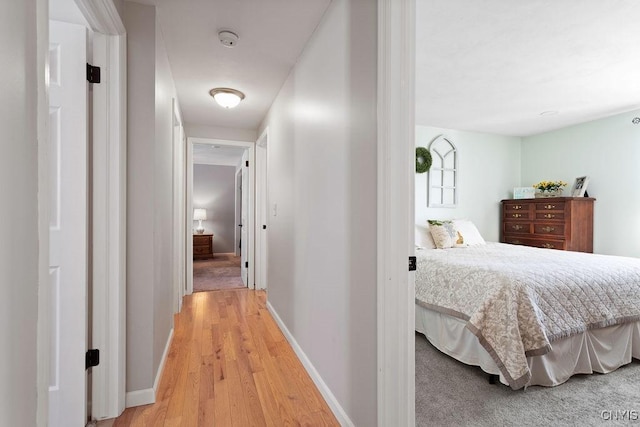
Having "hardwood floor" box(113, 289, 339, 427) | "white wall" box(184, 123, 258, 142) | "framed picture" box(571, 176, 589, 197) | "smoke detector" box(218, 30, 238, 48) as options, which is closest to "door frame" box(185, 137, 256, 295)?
"white wall" box(184, 123, 258, 142)

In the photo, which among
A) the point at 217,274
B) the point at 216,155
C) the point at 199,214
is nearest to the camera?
the point at 217,274

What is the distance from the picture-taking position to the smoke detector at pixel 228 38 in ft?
6.70

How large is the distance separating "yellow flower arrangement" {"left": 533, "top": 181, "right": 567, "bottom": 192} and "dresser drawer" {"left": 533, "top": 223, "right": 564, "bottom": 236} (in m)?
0.57

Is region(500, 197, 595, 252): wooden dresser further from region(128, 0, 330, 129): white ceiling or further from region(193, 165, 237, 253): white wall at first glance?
region(193, 165, 237, 253): white wall

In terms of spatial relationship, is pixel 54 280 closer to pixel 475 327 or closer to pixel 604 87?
pixel 475 327

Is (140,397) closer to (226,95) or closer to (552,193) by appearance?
(226,95)

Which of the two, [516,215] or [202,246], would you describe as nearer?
[516,215]

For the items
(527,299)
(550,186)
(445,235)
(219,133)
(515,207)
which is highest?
(219,133)

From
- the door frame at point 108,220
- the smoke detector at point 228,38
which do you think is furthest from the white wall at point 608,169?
the door frame at point 108,220

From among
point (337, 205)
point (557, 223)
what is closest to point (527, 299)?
point (337, 205)

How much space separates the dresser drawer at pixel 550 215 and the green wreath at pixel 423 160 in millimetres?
1694

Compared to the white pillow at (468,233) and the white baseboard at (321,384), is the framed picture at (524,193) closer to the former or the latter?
the white pillow at (468,233)

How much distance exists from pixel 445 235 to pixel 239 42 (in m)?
2.87

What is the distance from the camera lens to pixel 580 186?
4164 millimetres
